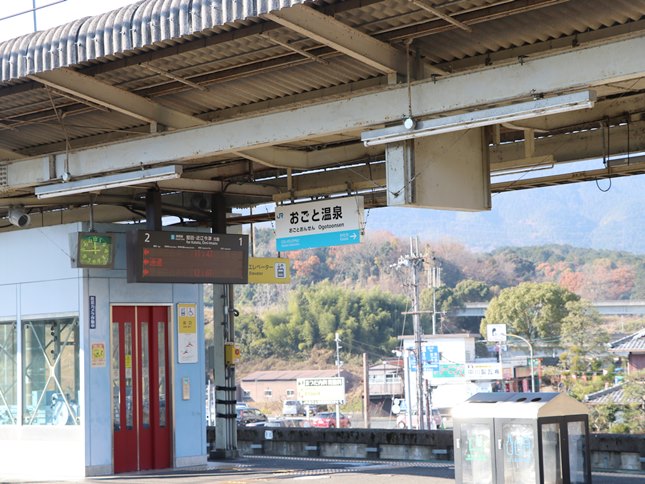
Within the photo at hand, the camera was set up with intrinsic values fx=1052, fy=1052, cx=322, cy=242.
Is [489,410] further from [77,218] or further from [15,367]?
[77,218]

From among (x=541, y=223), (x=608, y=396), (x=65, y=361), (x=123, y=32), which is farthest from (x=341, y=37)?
(x=541, y=223)

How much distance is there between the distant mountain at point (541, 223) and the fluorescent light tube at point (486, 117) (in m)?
160

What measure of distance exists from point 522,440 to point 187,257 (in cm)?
636

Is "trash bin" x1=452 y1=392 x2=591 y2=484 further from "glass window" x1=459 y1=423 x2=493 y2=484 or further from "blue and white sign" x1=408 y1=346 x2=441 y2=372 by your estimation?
"blue and white sign" x1=408 y1=346 x2=441 y2=372

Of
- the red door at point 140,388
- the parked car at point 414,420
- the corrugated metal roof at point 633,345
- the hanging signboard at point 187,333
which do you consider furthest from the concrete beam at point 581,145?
the parked car at point 414,420

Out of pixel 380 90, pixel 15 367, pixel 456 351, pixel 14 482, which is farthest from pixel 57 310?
pixel 456 351

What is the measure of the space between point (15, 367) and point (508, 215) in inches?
7227

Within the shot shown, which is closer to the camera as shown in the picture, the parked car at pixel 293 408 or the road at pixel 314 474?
the road at pixel 314 474

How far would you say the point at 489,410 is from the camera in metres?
10.2

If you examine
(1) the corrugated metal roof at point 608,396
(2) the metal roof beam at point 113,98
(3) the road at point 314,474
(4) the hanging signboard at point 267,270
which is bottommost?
(1) the corrugated metal roof at point 608,396

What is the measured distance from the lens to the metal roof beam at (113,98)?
414 inches

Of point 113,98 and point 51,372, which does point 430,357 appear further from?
point 113,98

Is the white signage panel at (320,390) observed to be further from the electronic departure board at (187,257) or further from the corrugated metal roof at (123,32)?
the corrugated metal roof at (123,32)

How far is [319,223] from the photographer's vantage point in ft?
46.6
